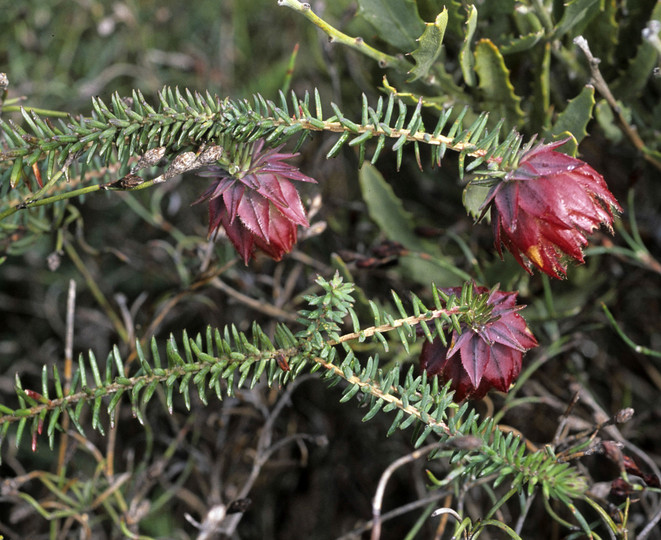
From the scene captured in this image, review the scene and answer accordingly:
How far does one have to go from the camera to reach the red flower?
Result: 788mm

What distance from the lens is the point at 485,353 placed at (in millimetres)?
782

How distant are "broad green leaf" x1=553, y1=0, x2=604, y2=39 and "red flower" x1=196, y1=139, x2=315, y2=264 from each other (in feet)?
1.59

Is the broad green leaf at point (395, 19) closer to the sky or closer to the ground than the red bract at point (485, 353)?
closer to the sky

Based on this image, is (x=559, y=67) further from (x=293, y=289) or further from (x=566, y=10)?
(x=293, y=289)

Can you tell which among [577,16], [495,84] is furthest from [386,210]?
[577,16]

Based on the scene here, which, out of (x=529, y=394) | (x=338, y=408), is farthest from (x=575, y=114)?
(x=338, y=408)

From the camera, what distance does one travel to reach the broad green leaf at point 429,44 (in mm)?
847

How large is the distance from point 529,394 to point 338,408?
411 millimetres

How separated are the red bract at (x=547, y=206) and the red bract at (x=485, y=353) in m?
0.08

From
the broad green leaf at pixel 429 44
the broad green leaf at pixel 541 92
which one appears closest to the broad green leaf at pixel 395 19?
the broad green leaf at pixel 429 44

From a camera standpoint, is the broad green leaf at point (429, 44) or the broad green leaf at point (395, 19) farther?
the broad green leaf at point (395, 19)

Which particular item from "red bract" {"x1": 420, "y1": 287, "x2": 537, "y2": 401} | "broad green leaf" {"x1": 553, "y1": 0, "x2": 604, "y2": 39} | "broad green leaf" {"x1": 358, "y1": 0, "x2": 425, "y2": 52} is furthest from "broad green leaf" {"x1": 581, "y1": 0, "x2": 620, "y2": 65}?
"red bract" {"x1": 420, "y1": 287, "x2": 537, "y2": 401}

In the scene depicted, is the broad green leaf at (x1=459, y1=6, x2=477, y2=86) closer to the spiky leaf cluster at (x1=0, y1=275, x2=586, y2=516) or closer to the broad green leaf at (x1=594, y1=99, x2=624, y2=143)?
the broad green leaf at (x1=594, y1=99, x2=624, y2=143)

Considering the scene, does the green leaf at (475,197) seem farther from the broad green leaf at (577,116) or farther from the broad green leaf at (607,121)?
the broad green leaf at (607,121)
